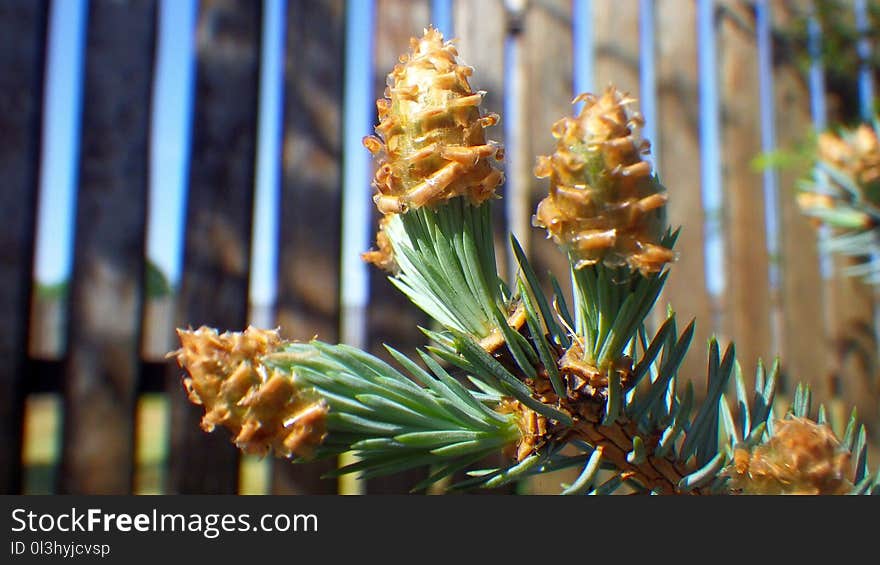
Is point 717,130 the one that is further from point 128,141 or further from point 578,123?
point 578,123

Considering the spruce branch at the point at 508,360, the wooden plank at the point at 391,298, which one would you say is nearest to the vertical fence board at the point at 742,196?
the wooden plank at the point at 391,298

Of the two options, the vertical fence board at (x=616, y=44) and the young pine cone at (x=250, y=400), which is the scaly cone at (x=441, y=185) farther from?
the vertical fence board at (x=616, y=44)

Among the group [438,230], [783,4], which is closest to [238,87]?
[438,230]

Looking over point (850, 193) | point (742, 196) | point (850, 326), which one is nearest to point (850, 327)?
point (850, 326)

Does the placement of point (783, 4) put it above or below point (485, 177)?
above

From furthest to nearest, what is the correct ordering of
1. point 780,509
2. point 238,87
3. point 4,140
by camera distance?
point 238,87 < point 4,140 < point 780,509

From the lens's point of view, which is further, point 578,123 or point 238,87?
point 238,87

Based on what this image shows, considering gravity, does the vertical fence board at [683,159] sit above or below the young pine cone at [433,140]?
above
